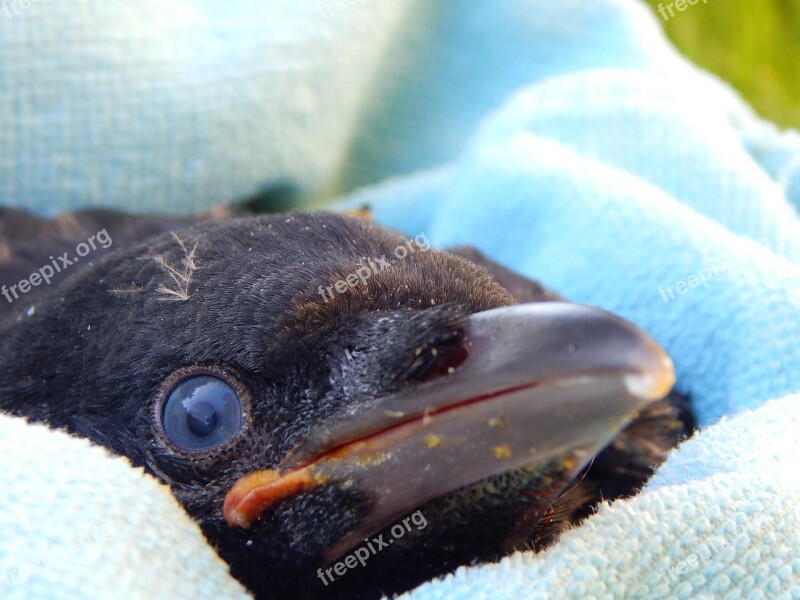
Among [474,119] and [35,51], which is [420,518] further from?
[474,119]

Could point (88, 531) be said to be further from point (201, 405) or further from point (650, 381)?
point (650, 381)

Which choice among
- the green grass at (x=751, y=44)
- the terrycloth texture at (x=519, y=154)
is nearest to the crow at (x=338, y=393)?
the terrycloth texture at (x=519, y=154)

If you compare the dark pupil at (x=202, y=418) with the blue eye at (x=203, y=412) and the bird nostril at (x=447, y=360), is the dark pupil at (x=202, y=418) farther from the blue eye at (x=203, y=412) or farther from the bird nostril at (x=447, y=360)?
the bird nostril at (x=447, y=360)

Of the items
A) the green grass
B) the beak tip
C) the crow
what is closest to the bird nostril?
the crow

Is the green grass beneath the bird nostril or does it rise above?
beneath

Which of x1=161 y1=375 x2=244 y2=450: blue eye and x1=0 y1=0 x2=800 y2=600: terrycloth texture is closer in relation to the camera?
x1=161 y1=375 x2=244 y2=450: blue eye

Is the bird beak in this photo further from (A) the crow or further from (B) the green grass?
(B) the green grass
